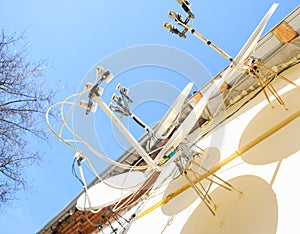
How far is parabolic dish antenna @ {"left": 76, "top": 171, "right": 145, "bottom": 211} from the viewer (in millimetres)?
2600

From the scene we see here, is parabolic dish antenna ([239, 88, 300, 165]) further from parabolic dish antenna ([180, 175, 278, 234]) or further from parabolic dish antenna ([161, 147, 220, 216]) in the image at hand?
parabolic dish antenna ([161, 147, 220, 216])

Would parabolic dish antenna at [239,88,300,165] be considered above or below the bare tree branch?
below

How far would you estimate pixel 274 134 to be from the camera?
185cm

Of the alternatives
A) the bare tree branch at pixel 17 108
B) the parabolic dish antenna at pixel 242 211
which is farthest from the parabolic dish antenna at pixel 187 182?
the bare tree branch at pixel 17 108

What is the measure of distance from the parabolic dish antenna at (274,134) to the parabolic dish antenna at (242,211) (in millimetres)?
187

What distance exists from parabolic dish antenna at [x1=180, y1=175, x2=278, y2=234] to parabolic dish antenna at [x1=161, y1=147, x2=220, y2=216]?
265 mm

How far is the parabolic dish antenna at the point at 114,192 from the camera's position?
2600 mm

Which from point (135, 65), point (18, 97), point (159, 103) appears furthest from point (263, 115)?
point (18, 97)

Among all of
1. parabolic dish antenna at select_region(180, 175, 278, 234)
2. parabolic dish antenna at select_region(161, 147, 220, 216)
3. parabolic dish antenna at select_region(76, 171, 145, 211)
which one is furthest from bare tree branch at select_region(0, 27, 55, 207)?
parabolic dish antenna at select_region(180, 175, 278, 234)

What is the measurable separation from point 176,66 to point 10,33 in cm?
312

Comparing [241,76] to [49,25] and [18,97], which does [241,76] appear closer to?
[18,97]

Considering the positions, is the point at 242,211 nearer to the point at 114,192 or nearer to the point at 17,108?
the point at 114,192

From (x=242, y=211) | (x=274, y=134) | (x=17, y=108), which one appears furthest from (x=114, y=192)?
(x=17, y=108)

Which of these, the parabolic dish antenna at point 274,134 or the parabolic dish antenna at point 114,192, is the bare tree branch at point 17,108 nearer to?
the parabolic dish antenna at point 114,192
